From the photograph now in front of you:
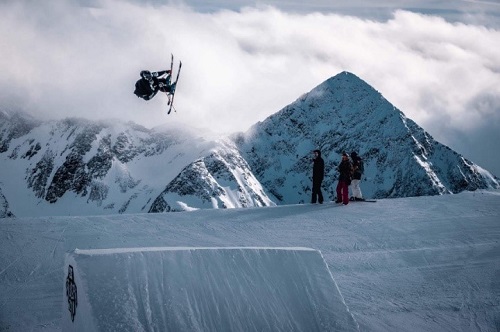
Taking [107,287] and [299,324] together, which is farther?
[299,324]

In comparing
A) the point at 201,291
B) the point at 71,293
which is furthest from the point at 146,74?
the point at 201,291

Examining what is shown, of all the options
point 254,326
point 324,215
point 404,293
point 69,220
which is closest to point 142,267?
point 254,326

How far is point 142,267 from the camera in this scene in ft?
22.4

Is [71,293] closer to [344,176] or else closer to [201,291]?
[201,291]

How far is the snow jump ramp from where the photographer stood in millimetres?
6426

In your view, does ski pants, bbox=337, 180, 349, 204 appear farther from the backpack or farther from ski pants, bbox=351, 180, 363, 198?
the backpack

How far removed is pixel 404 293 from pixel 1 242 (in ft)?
30.9

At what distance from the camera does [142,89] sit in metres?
16.8

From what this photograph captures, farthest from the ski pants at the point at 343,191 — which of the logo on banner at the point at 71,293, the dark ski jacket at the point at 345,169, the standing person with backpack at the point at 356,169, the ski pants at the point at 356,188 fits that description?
the logo on banner at the point at 71,293

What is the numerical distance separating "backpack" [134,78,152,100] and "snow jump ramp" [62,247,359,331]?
10251mm

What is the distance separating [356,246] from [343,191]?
4496mm

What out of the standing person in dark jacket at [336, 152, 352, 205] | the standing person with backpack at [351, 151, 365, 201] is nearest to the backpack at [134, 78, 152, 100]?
the standing person in dark jacket at [336, 152, 352, 205]

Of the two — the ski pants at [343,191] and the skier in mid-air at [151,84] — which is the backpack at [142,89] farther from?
the ski pants at [343,191]

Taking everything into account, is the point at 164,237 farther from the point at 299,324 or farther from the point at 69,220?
the point at 299,324
